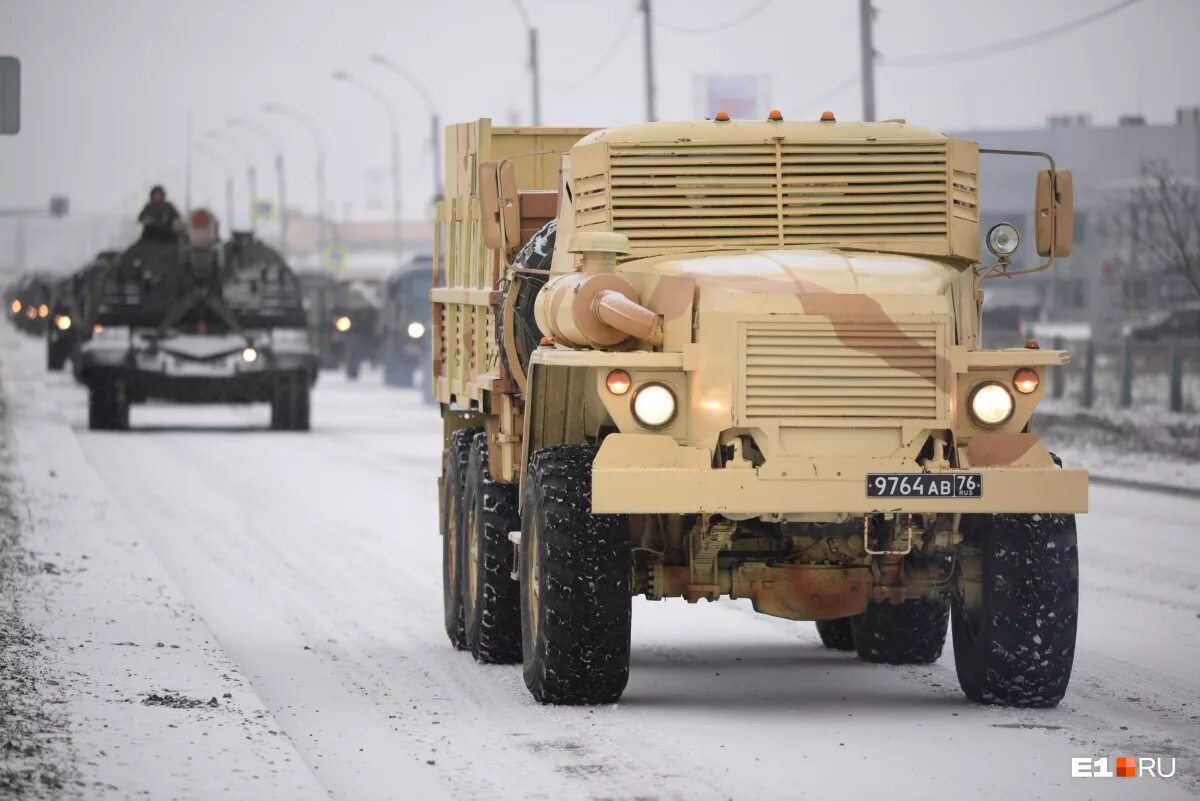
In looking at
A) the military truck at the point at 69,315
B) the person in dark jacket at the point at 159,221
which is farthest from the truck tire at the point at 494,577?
the military truck at the point at 69,315

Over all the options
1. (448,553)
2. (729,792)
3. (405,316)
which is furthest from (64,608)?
(405,316)

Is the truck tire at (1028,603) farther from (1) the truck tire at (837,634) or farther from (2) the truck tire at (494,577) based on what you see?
(2) the truck tire at (494,577)

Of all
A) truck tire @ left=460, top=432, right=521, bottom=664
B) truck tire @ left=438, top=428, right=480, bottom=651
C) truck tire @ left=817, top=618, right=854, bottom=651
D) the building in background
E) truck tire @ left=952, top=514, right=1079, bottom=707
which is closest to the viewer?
truck tire @ left=952, top=514, right=1079, bottom=707

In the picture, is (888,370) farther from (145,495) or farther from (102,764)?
(145,495)

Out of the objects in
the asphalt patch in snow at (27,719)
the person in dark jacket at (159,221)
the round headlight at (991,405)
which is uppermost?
the person in dark jacket at (159,221)

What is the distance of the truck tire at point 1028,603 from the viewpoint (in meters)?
10.2

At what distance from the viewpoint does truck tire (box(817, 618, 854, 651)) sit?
12.7 m

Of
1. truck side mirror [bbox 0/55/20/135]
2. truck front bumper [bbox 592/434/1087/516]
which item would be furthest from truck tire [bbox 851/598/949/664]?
truck side mirror [bbox 0/55/20/135]

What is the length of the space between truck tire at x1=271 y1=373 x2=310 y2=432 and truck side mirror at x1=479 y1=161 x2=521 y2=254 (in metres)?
21.6

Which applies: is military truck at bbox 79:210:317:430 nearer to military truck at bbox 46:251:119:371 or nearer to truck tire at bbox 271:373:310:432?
truck tire at bbox 271:373:310:432

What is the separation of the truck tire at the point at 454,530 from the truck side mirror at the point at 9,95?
640cm

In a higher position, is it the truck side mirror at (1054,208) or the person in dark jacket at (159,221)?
the person in dark jacket at (159,221)

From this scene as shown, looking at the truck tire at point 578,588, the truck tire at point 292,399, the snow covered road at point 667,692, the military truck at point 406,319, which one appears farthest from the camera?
the military truck at point 406,319

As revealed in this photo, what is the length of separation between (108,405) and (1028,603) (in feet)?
79.1
